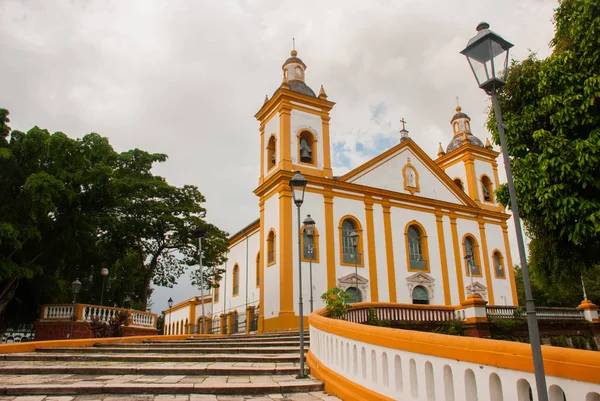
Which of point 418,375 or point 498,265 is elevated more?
point 498,265

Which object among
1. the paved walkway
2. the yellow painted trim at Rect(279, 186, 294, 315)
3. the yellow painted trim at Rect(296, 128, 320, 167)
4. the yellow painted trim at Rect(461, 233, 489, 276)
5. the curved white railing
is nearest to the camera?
the curved white railing

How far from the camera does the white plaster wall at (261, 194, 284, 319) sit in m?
20.6

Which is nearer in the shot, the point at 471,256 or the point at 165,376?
the point at 165,376

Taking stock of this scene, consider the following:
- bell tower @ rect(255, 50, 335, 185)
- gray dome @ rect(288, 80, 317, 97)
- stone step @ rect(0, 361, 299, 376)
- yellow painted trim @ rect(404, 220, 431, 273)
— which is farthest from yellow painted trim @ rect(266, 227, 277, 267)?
stone step @ rect(0, 361, 299, 376)

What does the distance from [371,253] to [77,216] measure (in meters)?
13.4

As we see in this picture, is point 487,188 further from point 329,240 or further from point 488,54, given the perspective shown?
point 488,54

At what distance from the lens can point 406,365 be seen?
4.43 metres

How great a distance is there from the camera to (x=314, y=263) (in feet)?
70.2

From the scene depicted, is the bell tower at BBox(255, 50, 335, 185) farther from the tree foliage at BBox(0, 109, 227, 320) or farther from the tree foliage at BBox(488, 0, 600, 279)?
the tree foliage at BBox(488, 0, 600, 279)

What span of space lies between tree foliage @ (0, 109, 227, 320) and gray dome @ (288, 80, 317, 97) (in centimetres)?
781

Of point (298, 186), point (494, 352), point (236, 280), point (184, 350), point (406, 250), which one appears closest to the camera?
point (494, 352)

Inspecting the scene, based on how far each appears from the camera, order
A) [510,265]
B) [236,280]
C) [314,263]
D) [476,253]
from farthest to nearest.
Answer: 1. [236,280]
2. [510,265]
3. [476,253]
4. [314,263]

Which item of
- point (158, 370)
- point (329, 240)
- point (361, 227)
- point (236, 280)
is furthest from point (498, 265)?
point (158, 370)

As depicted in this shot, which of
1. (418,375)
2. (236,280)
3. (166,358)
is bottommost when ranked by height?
(166,358)
